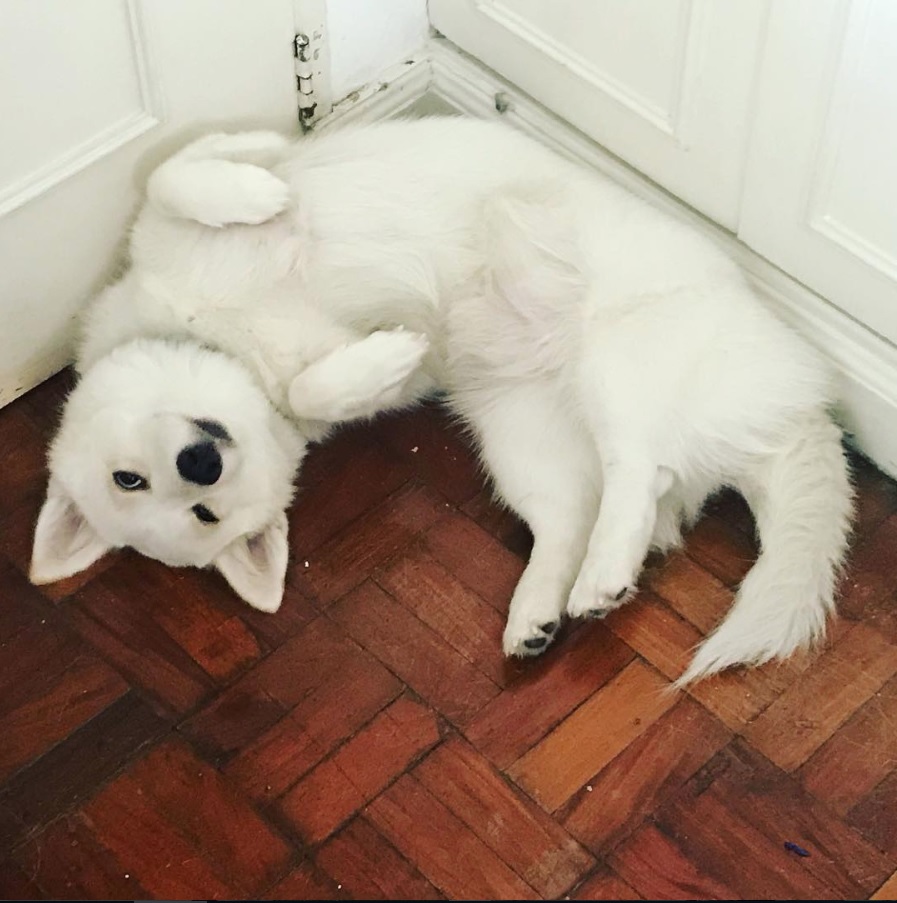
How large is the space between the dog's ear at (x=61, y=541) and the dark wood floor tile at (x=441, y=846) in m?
0.63

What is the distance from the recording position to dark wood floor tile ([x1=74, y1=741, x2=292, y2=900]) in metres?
1.69

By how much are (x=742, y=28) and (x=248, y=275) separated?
871 millimetres

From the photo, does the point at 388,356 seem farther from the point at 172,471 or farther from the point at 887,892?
the point at 887,892

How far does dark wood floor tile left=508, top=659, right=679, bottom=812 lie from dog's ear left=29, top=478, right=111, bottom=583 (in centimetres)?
77

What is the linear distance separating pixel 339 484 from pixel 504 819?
69 centimetres

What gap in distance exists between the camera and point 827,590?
182cm

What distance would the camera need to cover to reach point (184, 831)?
5.72 ft

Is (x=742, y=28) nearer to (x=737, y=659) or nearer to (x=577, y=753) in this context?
(x=737, y=659)

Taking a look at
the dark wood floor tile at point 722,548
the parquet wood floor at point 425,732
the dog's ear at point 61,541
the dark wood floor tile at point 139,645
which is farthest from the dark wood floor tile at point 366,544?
the dark wood floor tile at point 722,548

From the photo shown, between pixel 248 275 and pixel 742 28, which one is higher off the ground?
pixel 742 28

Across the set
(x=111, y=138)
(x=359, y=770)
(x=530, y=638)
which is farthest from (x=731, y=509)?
(x=111, y=138)

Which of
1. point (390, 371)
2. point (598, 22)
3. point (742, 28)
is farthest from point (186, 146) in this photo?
point (742, 28)

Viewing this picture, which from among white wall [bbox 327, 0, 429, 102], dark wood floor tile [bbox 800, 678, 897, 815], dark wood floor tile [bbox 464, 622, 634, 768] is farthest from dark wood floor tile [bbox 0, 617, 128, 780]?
white wall [bbox 327, 0, 429, 102]

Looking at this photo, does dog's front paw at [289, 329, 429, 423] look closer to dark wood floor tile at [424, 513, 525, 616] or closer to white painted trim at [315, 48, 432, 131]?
dark wood floor tile at [424, 513, 525, 616]
